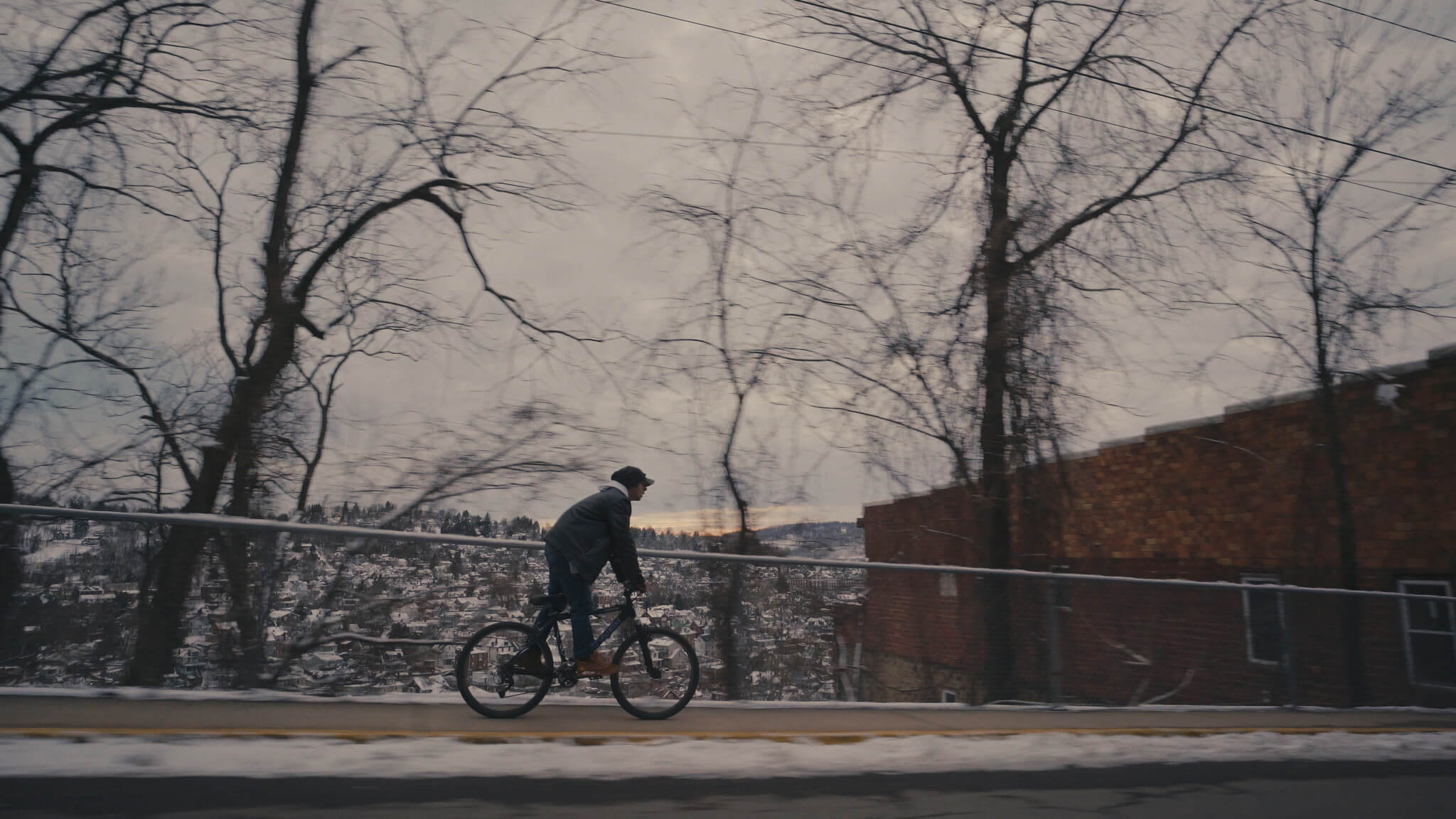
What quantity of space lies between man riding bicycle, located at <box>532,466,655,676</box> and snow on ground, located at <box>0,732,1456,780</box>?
0.85 m

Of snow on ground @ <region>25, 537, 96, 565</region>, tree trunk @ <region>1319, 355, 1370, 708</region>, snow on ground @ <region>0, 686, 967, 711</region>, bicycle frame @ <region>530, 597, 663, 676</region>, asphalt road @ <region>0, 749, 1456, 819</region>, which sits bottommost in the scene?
asphalt road @ <region>0, 749, 1456, 819</region>

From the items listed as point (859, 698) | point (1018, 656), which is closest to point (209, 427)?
point (859, 698)

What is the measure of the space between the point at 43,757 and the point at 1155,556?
16956 millimetres

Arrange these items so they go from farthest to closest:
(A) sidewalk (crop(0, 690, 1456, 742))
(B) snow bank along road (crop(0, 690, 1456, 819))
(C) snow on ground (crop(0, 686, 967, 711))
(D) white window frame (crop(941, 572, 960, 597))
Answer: (D) white window frame (crop(941, 572, 960, 597))
(C) snow on ground (crop(0, 686, 967, 711))
(A) sidewalk (crop(0, 690, 1456, 742))
(B) snow bank along road (crop(0, 690, 1456, 819))

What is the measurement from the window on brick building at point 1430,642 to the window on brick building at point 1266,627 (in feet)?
7.48

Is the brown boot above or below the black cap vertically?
below

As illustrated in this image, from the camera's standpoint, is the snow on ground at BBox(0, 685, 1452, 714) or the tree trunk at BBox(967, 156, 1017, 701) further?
the tree trunk at BBox(967, 156, 1017, 701)

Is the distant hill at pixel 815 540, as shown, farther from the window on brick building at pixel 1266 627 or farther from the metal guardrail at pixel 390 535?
the window on brick building at pixel 1266 627

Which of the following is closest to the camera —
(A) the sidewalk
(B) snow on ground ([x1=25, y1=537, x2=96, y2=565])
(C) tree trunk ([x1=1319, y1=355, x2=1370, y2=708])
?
(A) the sidewalk

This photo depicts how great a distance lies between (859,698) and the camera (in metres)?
8.33

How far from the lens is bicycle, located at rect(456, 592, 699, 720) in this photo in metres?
6.38

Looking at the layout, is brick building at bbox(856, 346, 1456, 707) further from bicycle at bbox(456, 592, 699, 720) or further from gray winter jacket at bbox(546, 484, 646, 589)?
gray winter jacket at bbox(546, 484, 646, 589)

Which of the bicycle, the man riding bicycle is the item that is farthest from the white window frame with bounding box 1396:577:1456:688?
the man riding bicycle

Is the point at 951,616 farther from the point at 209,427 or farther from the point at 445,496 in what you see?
the point at 209,427
